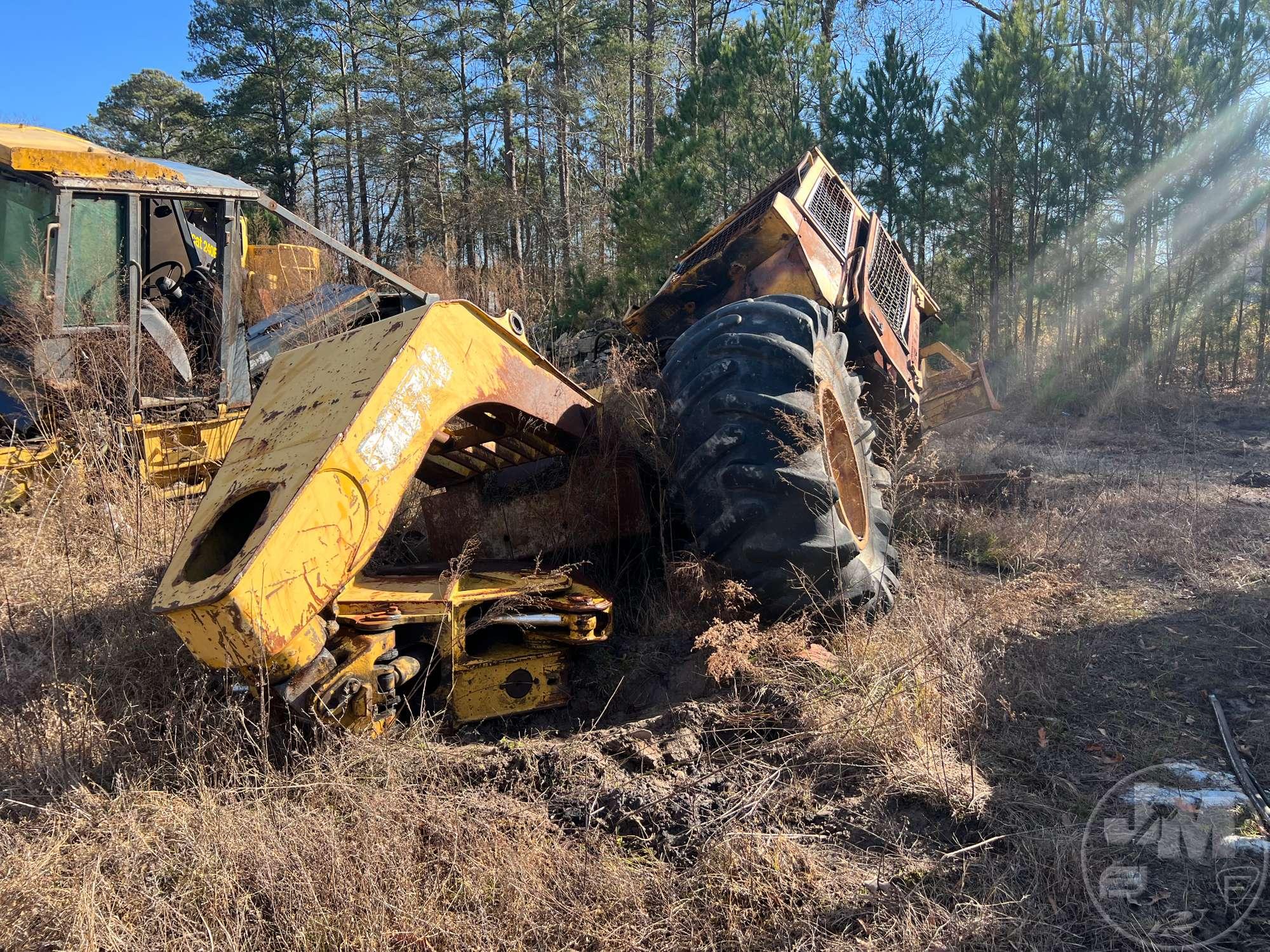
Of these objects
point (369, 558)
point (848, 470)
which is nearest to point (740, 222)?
point (848, 470)

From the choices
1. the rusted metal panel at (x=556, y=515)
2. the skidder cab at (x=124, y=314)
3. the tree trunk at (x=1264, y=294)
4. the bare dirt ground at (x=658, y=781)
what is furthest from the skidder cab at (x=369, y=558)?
the tree trunk at (x=1264, y=294)

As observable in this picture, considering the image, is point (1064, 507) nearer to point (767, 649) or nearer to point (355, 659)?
point (767, 649)

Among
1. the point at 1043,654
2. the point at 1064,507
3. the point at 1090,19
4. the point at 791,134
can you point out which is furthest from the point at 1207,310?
the point at 1043,654

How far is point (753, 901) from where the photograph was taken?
216 cm

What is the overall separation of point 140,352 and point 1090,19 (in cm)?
1651

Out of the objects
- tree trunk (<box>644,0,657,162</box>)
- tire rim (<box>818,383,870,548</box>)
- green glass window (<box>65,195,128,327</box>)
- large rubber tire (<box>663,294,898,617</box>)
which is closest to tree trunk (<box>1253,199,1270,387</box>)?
tree trunk (<box>644,0,657,162</box>)

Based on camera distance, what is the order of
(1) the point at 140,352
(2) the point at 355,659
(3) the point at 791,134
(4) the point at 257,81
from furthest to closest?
(4) the point at 257,81 < (3) the point at 791,134 < (1) the point at 140,352 < (2) the point at 355,659

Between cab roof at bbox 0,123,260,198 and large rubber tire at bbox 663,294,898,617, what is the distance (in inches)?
179

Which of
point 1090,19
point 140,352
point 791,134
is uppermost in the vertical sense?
point 1090,19

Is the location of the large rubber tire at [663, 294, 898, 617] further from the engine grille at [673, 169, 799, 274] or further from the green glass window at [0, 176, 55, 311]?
the green glass window at [0, 176, 55, 311]

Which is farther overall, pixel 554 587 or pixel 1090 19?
pixel 1090 19

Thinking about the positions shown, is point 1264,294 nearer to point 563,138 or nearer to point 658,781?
point 658,781

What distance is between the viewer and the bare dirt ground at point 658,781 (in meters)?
2.10

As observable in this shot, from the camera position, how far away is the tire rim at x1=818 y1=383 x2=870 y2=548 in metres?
3.85
